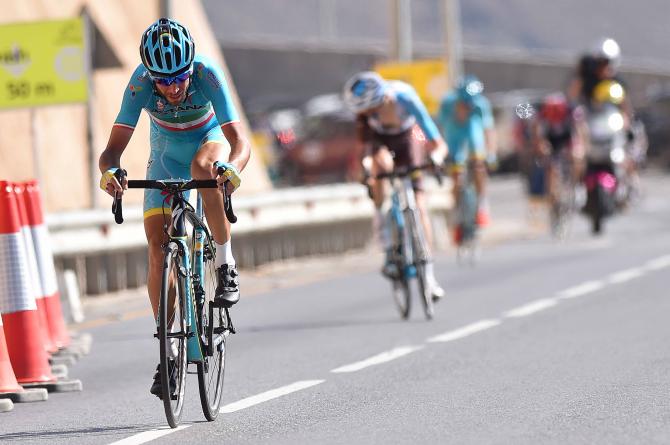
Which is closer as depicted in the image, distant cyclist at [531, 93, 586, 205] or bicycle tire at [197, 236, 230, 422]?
bicycle tire at [197, 236, 230, 422]

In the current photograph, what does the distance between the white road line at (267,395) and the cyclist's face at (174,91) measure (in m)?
1.54

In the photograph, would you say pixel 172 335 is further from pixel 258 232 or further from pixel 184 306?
pixel 258 232

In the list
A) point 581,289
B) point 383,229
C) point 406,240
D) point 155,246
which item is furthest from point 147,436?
point 581,289

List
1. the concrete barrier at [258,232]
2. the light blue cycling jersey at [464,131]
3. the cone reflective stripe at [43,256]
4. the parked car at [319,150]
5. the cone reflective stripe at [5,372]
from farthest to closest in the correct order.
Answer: the parked car at [319,150] → the light blue cycling jersey at [464,131] → the concrete barrier at [258,232] → the cone reflective stripe at [43,256] → the cone reflective stripe at [5,372]

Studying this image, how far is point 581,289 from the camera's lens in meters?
16.1

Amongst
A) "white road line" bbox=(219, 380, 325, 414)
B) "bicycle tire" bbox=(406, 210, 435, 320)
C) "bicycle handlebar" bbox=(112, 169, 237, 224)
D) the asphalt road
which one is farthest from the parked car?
"bicycle handlebar" bbox=(112, 169, 237, 224)

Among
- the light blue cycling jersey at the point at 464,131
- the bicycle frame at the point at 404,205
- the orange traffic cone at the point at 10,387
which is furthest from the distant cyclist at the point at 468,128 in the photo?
the orange traffic cone at the point at 10,387

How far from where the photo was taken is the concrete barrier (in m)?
16.3

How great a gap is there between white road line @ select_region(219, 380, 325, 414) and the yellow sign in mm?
19288

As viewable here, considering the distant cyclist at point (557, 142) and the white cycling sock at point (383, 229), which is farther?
the distant cyclist at point (557, 142)

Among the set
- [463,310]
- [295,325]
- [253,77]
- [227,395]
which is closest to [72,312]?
[295,325]

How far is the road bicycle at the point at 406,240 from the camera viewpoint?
14.0 m

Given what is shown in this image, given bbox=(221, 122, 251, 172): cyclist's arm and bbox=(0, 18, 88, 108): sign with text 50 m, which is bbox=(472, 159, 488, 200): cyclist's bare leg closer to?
bbox=(0, 18, 88, 108): sign with text 50 m

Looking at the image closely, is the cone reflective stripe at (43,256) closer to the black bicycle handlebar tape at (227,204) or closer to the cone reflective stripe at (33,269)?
the cone reflective stripe at (33,269)
